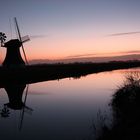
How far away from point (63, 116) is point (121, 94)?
4623 mm

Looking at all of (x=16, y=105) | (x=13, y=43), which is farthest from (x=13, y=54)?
(x=16, y=105)

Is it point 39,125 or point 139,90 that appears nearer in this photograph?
point 39,125

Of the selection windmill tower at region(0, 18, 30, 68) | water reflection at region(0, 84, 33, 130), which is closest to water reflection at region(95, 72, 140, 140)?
water reflection at region(0, 84, 33, 130)

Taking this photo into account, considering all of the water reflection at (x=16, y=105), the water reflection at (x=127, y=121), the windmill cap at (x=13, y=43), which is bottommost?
the water reflection at (x=16, y=105)

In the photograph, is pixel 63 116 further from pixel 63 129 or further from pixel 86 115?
pixel 63 129

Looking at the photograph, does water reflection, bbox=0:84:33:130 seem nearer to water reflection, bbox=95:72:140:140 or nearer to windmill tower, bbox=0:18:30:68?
water reflection, bbox=95:72:140:140

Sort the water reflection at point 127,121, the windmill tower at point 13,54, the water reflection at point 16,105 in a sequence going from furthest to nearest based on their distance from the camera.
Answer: the windmill tower at point 13,54 → the water reflection at point 16,105 → the water reflection at point 127,121

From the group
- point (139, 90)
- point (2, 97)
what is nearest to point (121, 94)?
point (139, 90)

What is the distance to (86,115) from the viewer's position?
15555 millimetres

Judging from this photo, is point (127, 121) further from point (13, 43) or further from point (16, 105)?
point (13, 43)

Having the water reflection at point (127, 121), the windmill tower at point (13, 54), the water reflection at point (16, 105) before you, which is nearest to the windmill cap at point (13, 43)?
the windmill tower at point (13, 54)

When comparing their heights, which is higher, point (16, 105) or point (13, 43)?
point (13, 43)

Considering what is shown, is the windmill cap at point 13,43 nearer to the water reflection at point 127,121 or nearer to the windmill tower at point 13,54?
the windmill tower at point 13,54

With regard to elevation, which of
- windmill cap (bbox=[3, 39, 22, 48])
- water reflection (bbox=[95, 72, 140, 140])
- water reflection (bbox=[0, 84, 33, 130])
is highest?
windmill cap (bbox=[3, 39, 22, 48])
